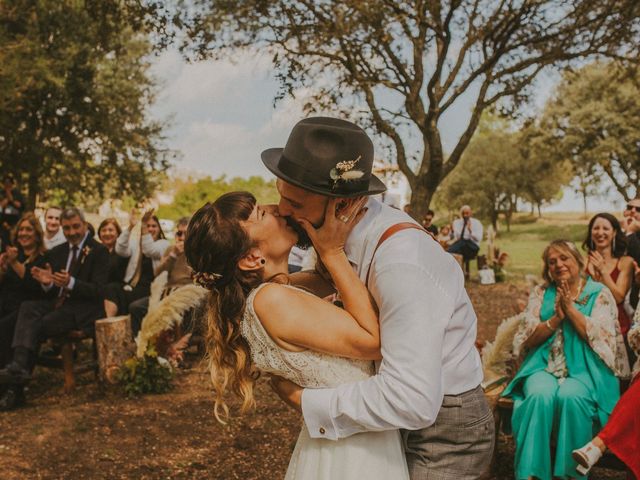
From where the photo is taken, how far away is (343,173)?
206 cm

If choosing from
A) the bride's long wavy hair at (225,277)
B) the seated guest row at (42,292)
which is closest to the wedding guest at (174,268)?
the seated guest row at (42,292)

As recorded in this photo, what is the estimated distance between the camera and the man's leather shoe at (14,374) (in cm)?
646

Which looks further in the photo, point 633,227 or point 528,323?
point 633,227

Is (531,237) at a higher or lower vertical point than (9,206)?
lower

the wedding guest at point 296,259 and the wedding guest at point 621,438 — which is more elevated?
the wedding guest at point 296,259

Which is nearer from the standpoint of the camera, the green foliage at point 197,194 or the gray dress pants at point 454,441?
the gray dress pants at point 454,441

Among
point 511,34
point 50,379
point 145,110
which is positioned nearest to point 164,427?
point 50,379

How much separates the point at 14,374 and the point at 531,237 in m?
40.3

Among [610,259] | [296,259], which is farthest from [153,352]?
[610,259]

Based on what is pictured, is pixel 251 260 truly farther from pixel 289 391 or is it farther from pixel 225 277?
pixel 289 391

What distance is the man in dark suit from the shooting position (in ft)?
21.8

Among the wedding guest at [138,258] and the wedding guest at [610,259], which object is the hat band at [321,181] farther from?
the wedding guest at [138,258]

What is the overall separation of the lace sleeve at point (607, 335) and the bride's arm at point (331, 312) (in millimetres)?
3308

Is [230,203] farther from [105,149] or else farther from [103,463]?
[105,149]
